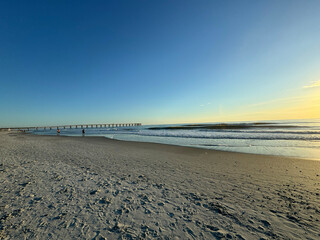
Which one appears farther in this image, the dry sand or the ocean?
the ocean

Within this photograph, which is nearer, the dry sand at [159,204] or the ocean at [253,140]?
the dry sand at [159,204]

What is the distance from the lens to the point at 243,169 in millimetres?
7688

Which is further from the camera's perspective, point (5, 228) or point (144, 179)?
point (144, 179)

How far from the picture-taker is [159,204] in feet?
14.2

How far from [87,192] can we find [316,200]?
7576 mm

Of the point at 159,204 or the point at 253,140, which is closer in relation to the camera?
the point at 159,204

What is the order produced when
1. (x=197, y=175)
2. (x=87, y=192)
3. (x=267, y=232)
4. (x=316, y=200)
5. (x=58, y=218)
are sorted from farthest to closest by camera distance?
(x=197, y=175), (x=87, y=192), (x=316, y=200), (x=58, y=218), (x=267, y=232)

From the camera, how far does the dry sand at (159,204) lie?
3227mm

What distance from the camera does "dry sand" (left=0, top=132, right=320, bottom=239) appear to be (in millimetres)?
3227

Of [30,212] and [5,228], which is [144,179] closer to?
[30,212]

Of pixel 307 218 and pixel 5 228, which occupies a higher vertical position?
pixel 5 228

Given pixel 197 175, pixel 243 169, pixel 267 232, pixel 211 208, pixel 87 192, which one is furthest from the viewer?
pixel 243 169

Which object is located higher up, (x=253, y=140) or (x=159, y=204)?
(x=159, y=204)

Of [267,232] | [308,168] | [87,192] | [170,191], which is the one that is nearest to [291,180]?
[308,168]
